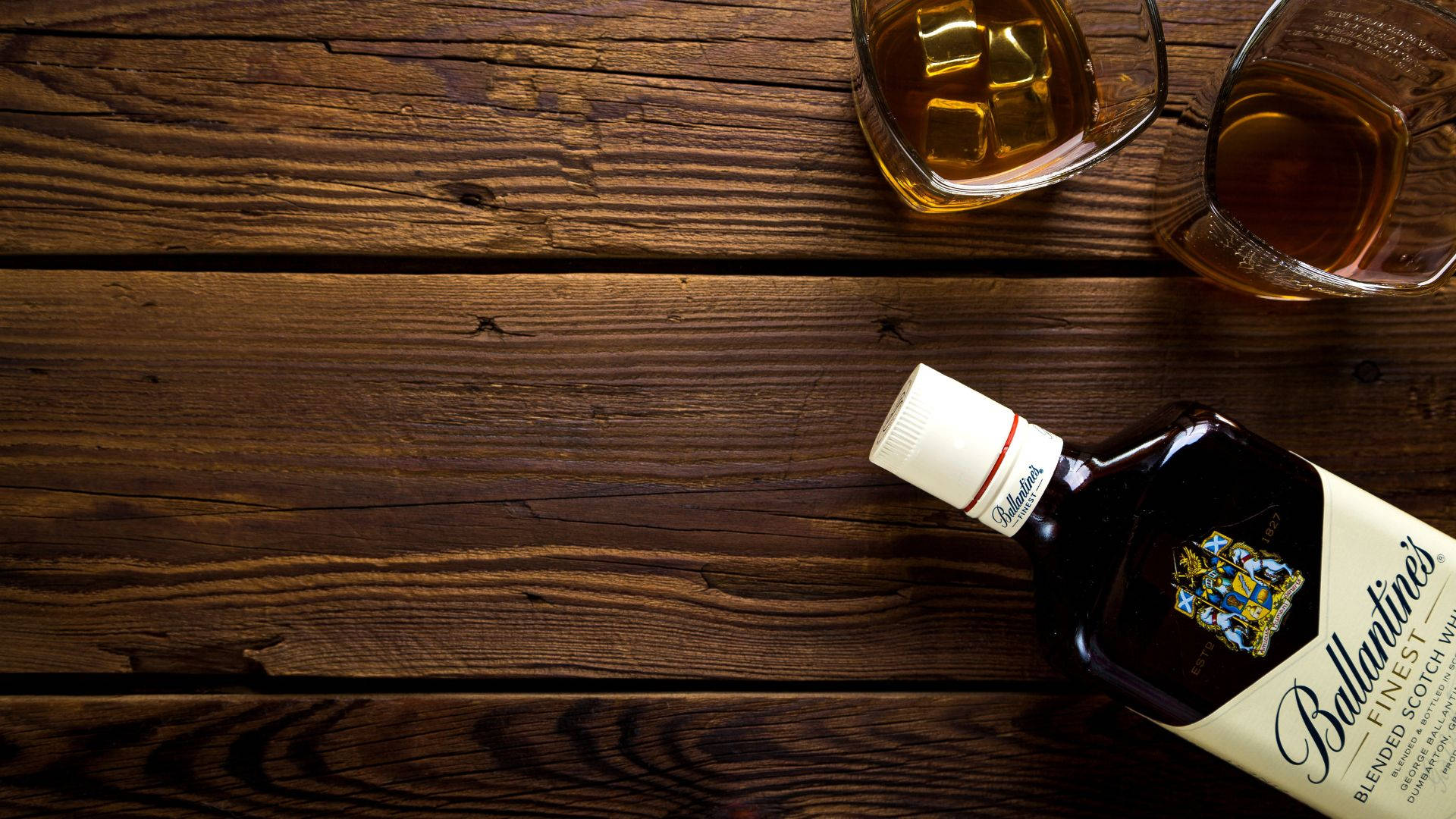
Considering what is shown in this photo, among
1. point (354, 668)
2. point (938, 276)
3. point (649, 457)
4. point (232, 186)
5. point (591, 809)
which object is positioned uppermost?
point (232, 186)

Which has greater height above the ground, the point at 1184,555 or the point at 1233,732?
the point at 1184,555

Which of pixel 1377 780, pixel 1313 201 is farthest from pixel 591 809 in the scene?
pixel 1313 201

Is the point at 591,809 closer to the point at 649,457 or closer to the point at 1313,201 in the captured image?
the point at 649,457

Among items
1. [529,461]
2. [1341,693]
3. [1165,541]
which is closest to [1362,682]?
[1341,693]

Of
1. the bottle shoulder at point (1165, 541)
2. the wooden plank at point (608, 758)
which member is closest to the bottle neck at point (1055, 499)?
the bottle shoulder at point (1165, 541)

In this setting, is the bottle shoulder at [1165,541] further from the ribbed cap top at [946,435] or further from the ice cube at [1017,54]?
the ice cube at [1017,54]

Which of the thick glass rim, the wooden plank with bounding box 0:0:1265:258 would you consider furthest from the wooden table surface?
the thick glass rim
